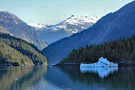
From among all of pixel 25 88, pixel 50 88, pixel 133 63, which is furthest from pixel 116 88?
pixel 133 63

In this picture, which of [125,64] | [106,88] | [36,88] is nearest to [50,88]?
[36,88]

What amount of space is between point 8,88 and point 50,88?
13.0m

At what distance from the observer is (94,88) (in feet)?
250

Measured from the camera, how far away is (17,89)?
3022 inches

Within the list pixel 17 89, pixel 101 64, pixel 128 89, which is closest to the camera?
pixel 128 89

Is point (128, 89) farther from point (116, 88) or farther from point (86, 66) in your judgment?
point (86, 66)

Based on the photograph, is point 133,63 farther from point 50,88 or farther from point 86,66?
point 50,88

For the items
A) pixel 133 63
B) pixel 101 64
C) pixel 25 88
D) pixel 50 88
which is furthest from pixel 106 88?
pixel 133 63

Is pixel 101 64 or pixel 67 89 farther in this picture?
pixel 101 64

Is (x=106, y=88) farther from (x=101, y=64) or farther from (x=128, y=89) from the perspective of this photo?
(x=101, y=64)

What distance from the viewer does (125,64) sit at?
196500mm

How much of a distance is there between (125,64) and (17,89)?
439 feet

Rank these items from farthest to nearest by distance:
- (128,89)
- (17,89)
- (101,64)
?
(101,64), (17,89), (128,89)

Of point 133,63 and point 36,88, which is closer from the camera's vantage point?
point 36,88
